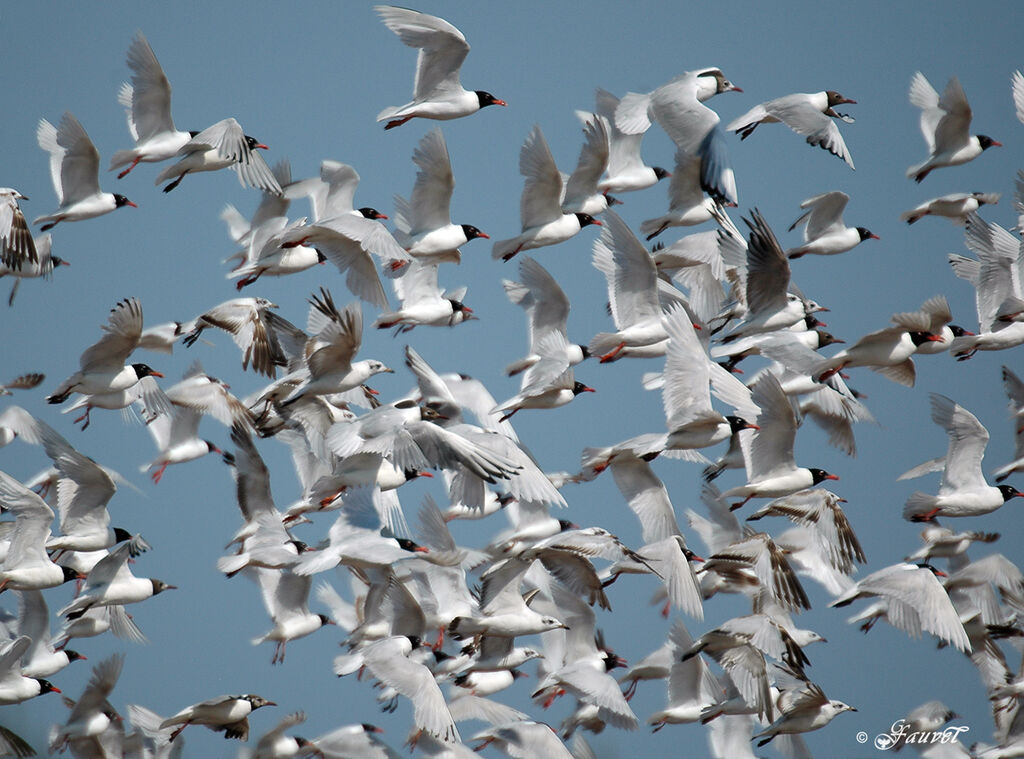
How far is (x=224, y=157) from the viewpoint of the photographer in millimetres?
12680

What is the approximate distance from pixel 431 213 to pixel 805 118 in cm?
401

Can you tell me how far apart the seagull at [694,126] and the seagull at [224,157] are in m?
3.77

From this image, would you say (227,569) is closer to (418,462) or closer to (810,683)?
(418,462)

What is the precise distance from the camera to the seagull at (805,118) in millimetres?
12977

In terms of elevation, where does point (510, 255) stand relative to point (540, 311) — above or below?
above

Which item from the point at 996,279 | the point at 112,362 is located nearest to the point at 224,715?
the point at 112,362

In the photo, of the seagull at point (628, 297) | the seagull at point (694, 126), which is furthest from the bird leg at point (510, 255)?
the seagull at point (694, 126)

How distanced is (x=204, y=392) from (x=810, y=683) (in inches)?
273

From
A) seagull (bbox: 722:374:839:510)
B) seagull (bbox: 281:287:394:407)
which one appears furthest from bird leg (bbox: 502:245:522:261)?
seagull (bbox: 722:374:839:510)

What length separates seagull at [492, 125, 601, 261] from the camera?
13.2 metres

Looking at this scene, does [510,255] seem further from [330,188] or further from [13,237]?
[13,237]

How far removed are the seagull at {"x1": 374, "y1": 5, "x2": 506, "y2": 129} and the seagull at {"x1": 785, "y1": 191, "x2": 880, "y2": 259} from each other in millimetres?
4588

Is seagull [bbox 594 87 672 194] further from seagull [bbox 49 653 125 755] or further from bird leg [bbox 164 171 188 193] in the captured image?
seagull [bbox 49 653 125 755]

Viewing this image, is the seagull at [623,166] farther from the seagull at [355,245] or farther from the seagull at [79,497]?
the seagull at [79,497]
